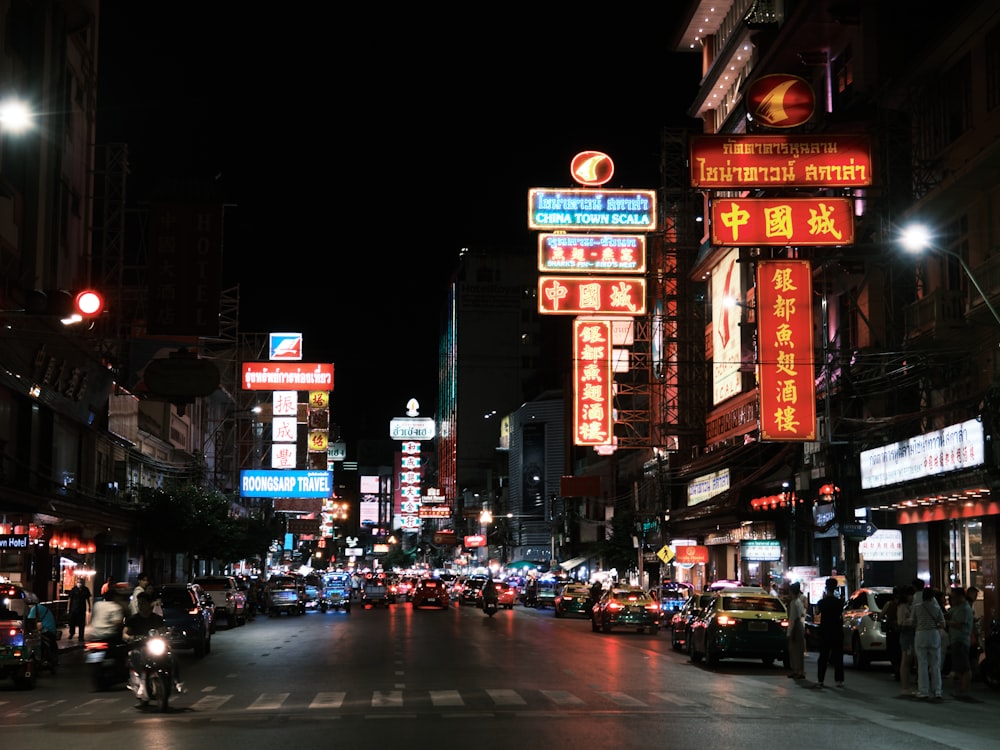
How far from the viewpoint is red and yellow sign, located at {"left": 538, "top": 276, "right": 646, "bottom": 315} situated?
5181 cm

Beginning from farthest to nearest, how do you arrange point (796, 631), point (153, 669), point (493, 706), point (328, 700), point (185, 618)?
point (185, 618) → point (796, 631) → point (328, 700) → point (153, 669) → point (493, 706)

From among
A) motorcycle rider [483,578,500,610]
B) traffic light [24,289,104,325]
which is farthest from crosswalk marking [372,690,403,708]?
motorcycle rider [483,578,500,610]

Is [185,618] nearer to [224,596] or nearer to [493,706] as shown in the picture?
[493,706]

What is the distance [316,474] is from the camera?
74875 mm

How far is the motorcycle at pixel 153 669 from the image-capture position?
17.4 meters

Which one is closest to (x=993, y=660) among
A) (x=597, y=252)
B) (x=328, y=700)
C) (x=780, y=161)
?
(x=328, y=700)

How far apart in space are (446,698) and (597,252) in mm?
35692

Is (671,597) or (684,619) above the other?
(684,619)

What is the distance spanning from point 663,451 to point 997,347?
36.7 metres

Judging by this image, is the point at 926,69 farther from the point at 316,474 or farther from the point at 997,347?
the point at 316,474

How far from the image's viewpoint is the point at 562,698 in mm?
18250

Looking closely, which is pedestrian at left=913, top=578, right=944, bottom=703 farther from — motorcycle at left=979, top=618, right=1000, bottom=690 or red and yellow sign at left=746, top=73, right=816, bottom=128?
red and yellow sign at left=746, top=73, right=816, bottom=128

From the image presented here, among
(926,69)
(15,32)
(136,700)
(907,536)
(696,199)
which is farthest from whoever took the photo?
(696,199)

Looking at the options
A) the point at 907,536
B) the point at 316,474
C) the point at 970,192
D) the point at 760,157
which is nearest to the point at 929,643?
the point at 970,192
